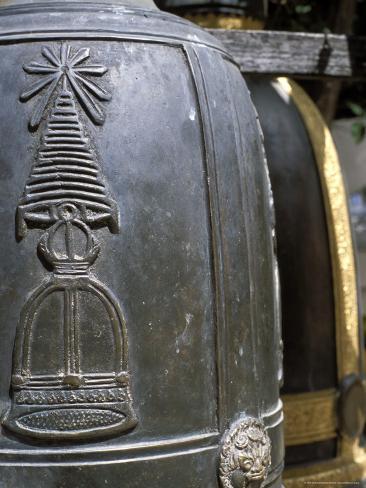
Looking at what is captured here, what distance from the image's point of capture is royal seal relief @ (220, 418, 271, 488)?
1580 millimetres

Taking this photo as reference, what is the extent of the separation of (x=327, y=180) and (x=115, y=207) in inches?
60.7

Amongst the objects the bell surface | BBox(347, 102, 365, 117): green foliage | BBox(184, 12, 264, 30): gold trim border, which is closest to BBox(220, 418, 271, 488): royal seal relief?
the bell surface

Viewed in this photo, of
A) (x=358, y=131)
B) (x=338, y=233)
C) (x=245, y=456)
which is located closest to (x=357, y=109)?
(x=358, y=131)

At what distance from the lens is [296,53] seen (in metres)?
2.80

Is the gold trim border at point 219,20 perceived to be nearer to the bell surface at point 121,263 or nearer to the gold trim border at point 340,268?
the gold trim border at point 340,268

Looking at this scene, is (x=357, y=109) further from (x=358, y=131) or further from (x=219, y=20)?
(x=219, y=20)

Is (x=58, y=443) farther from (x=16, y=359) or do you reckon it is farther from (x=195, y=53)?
(x=195, y=53)

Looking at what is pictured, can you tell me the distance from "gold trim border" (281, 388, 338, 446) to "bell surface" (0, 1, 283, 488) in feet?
3.89

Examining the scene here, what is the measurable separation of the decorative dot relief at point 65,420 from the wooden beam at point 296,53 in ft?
4.69

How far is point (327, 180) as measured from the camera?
2965mm

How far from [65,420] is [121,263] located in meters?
0.26

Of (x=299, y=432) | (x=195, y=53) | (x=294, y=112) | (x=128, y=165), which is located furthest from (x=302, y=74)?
(x=128, y=165)

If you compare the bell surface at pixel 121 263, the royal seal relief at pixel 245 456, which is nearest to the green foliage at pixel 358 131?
the bell surface at pixel 121 263

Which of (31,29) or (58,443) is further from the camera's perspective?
(31,29)
